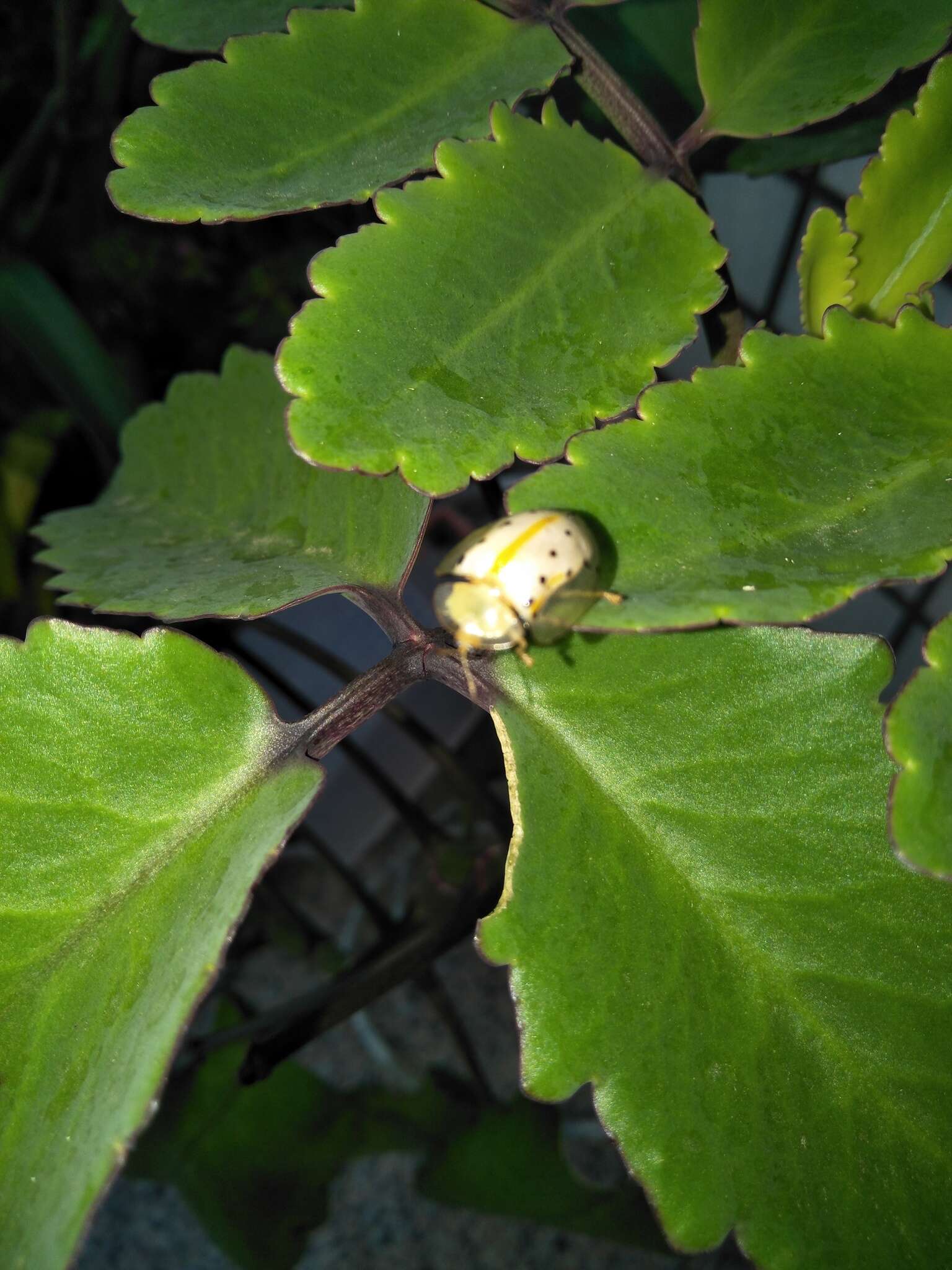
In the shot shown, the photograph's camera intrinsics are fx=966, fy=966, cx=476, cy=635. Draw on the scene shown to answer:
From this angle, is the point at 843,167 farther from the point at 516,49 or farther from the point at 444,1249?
the point at 444,1249

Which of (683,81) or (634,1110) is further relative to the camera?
(683,81)

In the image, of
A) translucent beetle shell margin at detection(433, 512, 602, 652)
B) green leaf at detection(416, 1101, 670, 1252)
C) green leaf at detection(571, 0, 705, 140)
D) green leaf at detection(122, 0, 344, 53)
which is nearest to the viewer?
translucent beetle shell margin at detection(433, 512, 602, 652)

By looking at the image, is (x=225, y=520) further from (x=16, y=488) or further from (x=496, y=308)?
(x=16, y=488)

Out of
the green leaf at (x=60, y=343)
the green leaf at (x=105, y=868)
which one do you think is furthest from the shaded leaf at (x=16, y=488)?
the green leaf at (x=105, y=868)

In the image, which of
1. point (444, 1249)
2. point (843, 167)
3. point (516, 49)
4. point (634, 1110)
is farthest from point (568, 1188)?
point (843, 167)

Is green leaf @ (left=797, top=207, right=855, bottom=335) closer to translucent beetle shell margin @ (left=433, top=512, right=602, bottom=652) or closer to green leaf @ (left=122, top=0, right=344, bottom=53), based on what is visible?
translucent beetle shell margin @ (left=433, top=512, right=602, bottom=652)

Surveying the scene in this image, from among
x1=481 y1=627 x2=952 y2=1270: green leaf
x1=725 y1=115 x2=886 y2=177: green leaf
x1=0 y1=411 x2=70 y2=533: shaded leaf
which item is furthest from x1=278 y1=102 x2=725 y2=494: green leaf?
x1=0 y1=411 x2=70 y2=533: shaded leaf
